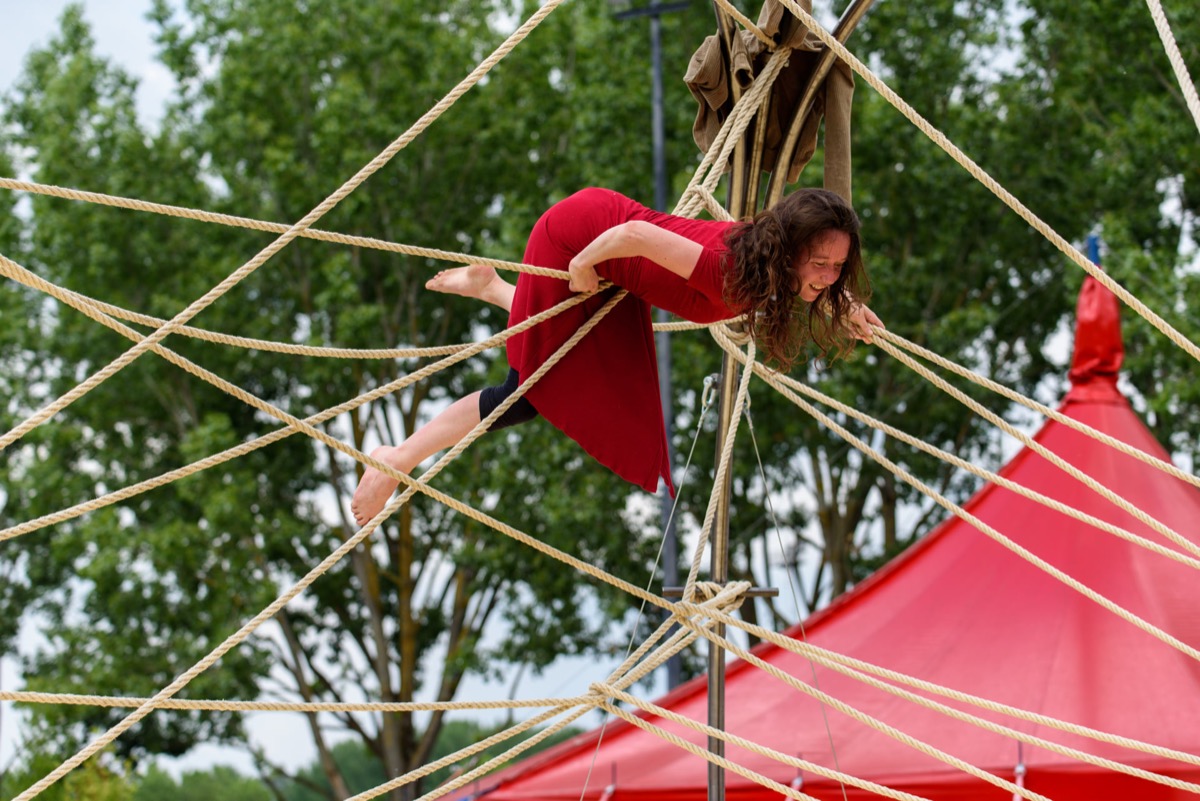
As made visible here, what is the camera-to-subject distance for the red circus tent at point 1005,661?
4102mm

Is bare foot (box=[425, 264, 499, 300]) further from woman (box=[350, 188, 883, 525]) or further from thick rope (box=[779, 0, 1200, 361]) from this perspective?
thick rope (box=[779, 0, 1200, 361])

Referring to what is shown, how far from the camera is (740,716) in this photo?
483 cm

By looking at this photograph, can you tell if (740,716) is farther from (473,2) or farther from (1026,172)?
(473,2)

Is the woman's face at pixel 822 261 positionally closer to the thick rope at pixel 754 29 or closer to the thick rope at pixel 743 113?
the thick rope at pixel 743 113

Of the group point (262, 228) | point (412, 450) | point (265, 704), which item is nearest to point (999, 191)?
point (412, 450)

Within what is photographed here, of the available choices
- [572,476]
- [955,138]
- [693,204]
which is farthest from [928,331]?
[693,204]

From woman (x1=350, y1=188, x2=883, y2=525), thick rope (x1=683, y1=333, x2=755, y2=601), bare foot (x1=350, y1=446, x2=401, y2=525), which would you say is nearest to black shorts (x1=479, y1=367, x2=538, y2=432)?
woman (x1=350, y1=188, x2=883, y2=525)

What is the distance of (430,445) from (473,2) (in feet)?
32.1

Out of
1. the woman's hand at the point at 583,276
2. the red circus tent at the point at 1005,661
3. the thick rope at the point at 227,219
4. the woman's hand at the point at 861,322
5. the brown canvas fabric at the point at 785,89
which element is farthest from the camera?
the red circus tent at the point at 1005,661

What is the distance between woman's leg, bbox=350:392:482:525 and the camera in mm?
2588

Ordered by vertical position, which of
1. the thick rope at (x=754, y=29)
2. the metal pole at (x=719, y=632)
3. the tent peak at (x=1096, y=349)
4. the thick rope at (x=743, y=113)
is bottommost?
the metal pole at (x=719, y=632)

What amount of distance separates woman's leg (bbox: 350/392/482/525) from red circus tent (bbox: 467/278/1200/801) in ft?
6.61

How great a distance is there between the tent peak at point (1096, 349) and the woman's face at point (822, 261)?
3.26 metres

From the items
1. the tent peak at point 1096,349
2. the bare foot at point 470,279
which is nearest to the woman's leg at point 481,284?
the bare foot at point 470,279
